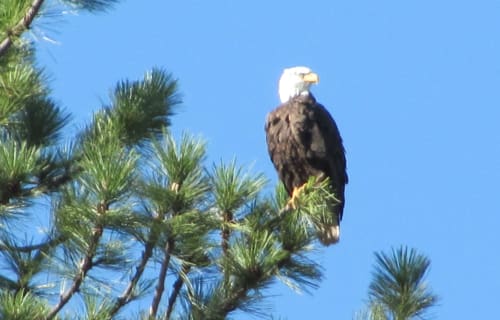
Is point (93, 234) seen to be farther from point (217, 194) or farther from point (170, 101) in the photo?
point (170, 101)

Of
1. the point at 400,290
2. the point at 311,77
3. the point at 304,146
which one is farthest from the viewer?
the point at 311,77

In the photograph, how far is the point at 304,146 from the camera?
24.2ft

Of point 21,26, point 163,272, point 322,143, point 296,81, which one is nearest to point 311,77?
point 296,81

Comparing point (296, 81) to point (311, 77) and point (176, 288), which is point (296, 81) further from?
point (176, 288)

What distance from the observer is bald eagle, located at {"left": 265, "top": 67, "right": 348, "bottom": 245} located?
→ 24.2 feet

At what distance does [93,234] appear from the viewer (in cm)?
536

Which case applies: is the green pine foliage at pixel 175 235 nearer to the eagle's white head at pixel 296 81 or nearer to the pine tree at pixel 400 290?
the pine tree at pixel 400 290

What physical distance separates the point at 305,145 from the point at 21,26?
184 centimetres

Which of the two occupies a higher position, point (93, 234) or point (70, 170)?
point (70, 170)

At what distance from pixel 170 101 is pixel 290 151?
24.7 inches

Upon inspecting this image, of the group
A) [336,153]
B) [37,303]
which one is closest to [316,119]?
[336,153]

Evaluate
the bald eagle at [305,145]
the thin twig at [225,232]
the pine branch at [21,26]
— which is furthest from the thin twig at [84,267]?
the bald eagle at [305,145]

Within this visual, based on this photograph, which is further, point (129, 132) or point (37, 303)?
point (129, 132)

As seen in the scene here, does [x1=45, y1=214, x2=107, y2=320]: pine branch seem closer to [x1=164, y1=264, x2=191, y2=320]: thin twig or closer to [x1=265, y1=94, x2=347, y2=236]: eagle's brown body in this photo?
[x1=164, y1=264, x2=191, y2=320]: thin twig
